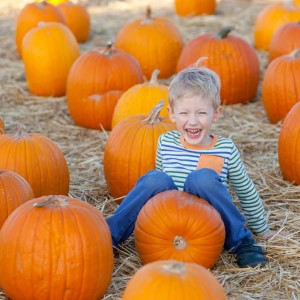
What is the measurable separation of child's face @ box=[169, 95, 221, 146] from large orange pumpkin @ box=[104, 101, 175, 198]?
2.61 ft

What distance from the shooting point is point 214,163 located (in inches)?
177

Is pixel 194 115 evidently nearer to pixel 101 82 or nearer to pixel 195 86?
pixel 195 86

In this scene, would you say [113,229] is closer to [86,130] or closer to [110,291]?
[110,291]

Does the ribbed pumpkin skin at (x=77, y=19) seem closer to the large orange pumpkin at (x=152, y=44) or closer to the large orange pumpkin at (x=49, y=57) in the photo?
the large orange pumpkin at (x=152, y=44)

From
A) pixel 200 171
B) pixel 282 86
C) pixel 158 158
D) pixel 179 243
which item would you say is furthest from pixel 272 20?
pixel 179 243

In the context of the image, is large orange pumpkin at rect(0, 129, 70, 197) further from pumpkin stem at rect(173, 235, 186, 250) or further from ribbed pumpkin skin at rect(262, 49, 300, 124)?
ribbed pumpkin skin at rect(262, 49, 300, 124)

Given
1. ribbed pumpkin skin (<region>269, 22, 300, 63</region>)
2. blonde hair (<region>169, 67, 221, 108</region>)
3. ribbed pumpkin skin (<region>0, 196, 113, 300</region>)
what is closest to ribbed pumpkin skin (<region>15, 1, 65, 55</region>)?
ribbed pumpkin skin (<region>269, 22, 300, 63</region>)

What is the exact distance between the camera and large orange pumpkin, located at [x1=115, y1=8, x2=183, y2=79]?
8.31 m

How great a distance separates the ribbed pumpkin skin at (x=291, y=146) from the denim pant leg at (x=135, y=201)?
1404 mm

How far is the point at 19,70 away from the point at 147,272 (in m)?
5.91

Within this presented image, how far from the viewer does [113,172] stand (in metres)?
5.31

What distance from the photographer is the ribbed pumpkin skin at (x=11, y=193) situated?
168 inches

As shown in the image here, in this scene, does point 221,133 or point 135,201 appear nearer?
point 135,201

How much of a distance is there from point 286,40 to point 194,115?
403cm
